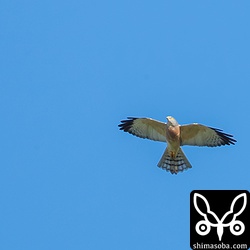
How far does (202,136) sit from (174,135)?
0.84 metres

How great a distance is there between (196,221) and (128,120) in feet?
23.7

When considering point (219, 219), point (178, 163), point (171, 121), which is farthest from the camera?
point (178, 163)

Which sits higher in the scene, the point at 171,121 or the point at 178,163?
the point at 171,121

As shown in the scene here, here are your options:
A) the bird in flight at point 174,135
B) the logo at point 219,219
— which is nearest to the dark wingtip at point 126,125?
the bird in flight at point 174,135

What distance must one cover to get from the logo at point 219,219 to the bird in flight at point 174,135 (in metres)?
5.54

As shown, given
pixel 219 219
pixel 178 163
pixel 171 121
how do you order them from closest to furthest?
1. pixel 219 219
2. pixel 171 121
3. pixel 178 163

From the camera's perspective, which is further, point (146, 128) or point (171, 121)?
point (146, 128)

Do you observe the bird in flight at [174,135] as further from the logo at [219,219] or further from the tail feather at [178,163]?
the logo at [219,219]

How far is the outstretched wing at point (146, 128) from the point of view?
92.3ft

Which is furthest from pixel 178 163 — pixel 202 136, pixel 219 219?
pixel 219 219

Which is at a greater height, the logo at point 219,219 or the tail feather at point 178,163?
the tail feather at point 178,163

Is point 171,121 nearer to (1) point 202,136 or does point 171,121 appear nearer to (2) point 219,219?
(1) point 202,136

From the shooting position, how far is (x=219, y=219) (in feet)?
70.7

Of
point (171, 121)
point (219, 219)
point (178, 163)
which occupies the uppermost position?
point (171, 121)
